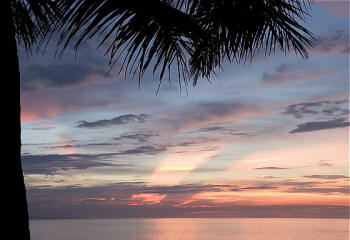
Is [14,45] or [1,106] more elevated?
[14,45]

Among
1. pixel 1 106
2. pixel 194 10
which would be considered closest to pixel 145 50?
pixel 194 10

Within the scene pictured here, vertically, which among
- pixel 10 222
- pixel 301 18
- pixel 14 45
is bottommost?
pixel 10 222

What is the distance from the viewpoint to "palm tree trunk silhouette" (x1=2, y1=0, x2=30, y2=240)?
3.02 meters

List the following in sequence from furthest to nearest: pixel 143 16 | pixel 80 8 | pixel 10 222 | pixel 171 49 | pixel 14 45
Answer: pixel 171 49 → pixel 143 16 → pixel 80 8 → pixel 14 45 → pixel 10 222


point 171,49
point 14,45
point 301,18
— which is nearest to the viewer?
point 14,45

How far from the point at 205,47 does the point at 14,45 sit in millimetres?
2358

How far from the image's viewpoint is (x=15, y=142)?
310 centimetres

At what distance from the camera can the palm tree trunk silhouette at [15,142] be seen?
3018 millimetres

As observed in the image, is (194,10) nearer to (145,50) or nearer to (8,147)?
(145,50)

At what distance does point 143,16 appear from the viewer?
4.26 meters

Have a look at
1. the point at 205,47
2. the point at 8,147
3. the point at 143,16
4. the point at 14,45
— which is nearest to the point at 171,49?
the point at 205,47

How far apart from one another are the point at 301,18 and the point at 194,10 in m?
1.05

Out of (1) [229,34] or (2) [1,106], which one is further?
(1) [229,34]

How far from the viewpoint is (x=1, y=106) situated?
309 centimetres
